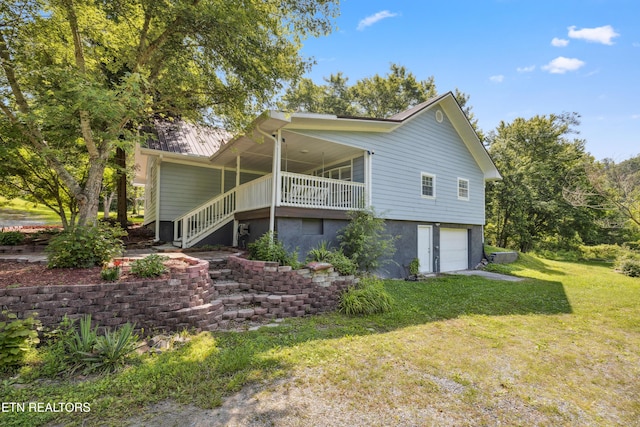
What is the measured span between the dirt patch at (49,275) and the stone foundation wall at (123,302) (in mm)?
217

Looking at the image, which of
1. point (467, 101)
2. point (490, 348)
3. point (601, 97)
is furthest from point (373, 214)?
point (467, 101)

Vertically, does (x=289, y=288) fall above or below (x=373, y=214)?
below

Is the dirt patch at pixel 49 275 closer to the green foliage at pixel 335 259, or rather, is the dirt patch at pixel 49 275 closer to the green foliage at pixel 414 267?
the green foliage at pixel 335 259

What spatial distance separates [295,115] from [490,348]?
6.53 metres

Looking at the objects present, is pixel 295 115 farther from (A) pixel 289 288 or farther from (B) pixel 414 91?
(B) pixel 414 91

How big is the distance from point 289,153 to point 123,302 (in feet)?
→ 24.5

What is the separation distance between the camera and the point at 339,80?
89.8 feet

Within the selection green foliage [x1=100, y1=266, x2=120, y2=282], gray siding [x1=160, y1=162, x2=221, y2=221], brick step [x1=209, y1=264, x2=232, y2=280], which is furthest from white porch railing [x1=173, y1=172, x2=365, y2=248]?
green foliage [x1=100, y1=266, x2=120, y2=282]

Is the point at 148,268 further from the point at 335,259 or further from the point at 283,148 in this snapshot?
the point at 283,148

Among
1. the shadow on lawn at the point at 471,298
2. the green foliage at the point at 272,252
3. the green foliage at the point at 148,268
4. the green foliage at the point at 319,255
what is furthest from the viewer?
the green foliage at the point at 319,255

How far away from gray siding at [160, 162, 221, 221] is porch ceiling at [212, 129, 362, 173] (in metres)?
0.90

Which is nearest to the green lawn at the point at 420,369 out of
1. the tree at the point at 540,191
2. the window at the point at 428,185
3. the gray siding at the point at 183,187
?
the window at the point at 428,185

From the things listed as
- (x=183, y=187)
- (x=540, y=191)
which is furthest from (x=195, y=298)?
(x=540, y=191)

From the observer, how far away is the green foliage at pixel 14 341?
342 centimetres
